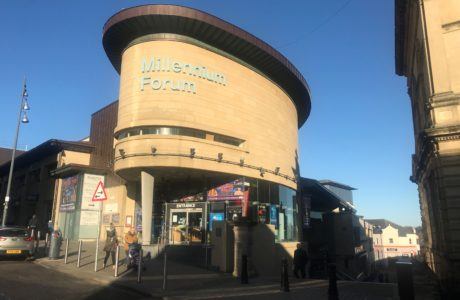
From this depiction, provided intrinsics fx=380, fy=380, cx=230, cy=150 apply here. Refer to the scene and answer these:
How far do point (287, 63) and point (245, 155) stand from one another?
971 cm

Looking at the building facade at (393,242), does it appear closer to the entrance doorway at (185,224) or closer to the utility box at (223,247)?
the entrance doorway at (185,224)

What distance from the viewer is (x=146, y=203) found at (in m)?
24.9

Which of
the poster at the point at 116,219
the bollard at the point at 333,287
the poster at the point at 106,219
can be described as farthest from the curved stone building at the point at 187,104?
the bollard at the point at 333,287

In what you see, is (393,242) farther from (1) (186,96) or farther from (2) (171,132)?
(2) (171,132)

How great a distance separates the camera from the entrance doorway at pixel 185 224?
25.8 m

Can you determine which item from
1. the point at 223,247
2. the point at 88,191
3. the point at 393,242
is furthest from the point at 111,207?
the point at 393,242

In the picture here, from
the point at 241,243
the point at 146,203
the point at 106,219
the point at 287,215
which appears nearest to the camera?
the point at 241,243

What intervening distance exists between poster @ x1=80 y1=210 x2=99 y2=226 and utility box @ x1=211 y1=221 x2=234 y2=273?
1811 centimetres

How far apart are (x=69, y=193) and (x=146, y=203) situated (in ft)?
36.7

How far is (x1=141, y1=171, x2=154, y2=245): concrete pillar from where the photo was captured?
2472 centimetres

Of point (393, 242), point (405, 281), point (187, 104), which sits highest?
point (187, 104)

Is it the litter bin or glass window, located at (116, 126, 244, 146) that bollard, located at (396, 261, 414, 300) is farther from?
glass window, located at (116, 126, 244, 146)

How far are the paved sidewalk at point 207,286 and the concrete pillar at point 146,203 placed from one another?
9.32m

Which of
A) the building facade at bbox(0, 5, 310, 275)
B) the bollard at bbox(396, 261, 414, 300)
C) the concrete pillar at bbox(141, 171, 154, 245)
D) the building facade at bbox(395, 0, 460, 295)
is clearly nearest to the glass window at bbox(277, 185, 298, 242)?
the building facade at bbox(0, 5, 310, 275)
